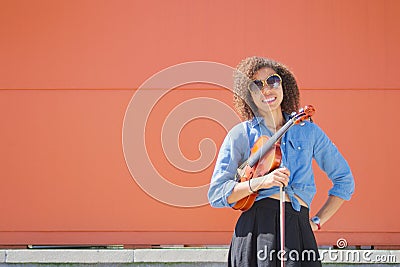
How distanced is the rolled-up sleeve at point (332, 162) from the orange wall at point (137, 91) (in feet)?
8.32

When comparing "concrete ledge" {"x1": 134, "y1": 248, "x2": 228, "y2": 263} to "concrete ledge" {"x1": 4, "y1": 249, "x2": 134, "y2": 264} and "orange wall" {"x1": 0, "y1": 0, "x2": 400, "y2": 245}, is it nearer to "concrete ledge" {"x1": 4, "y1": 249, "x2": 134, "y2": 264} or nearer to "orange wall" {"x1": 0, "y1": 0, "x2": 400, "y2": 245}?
"concrete ledge" {"x1": 4, "y1": 249, "x2": 134, "y2": 264}

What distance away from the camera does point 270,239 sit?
7.25ft

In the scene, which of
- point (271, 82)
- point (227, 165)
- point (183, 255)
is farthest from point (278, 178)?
point (183, 255)

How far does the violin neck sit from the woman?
7cm

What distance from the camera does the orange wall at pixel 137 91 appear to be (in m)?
4.97

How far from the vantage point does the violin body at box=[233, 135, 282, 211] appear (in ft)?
7.34

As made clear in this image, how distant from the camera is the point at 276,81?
2.47 m

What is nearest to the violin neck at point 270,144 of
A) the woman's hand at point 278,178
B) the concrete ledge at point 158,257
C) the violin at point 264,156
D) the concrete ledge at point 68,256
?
the violin at point 264,156

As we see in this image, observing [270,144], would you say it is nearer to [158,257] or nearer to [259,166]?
[259,166]

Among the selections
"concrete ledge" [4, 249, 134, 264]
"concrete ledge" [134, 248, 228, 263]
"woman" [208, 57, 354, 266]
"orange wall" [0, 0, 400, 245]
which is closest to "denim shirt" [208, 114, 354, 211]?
"woman" [208, 57, 354, 266]

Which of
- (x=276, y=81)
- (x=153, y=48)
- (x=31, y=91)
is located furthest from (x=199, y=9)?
(x=276, y=81)

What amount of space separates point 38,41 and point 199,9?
136 cm

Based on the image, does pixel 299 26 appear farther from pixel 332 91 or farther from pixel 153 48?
pixel 153 48

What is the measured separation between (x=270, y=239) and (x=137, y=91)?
2.99 metres
